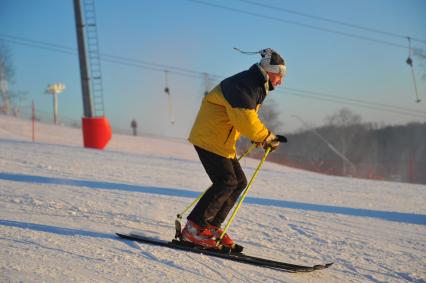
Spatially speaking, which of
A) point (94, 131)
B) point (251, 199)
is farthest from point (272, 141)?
point (94, 131)

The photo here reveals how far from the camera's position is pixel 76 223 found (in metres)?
4.28

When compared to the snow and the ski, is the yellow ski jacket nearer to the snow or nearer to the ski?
the ski

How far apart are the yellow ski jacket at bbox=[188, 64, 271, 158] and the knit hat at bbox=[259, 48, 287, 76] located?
11 cm

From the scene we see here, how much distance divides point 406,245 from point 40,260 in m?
3.68

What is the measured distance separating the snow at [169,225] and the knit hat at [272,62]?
1.65 metres

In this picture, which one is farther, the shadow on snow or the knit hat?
the shadow on snow

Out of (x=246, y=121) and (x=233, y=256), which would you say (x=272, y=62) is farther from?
(x=233, y=256)

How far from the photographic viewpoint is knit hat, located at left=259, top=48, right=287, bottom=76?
3.79 metres

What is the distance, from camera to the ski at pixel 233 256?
351cm

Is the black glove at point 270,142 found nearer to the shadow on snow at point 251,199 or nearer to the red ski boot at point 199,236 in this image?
the red ski boot at point 199,236

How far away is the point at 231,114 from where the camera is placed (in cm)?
358

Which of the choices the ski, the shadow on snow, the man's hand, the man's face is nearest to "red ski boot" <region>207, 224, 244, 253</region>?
the ski

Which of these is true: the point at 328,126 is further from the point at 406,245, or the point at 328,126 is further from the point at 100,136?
the point at 406,245

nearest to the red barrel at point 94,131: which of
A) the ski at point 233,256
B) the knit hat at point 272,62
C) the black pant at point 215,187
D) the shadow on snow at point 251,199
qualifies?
the shadow on snow at point 251,199
